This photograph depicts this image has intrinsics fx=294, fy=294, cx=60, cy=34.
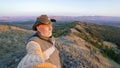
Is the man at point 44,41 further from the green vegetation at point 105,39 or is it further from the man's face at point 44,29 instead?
the green vegetation at point 105,39

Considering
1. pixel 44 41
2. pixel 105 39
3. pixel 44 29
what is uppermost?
pixel 44 29

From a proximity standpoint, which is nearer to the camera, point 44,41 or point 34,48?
point 34,48

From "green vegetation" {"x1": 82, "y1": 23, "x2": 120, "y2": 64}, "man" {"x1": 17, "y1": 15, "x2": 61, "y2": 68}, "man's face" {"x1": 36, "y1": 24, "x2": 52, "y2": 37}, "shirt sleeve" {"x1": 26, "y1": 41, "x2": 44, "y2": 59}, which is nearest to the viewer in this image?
"shirt sleeve" {"x1": 26, "y1": 41, "x2": 44, "y2": 59}

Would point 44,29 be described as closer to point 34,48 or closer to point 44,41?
point 44,41

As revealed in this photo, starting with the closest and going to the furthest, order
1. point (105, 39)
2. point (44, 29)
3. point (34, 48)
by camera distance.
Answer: point (34, 48) < point (44, 29) < point (105, 39)

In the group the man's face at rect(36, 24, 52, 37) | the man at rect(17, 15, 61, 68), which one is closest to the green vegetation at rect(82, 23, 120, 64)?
the man at rect(17, 15, 61, 68)

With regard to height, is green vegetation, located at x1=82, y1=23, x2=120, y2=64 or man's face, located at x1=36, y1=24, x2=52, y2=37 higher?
man's face, located at x1=36, y1=24, x2=52, y2=37

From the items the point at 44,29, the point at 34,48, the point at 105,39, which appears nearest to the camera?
→ the point at 34,48

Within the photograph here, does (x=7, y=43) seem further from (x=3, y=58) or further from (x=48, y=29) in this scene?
(x=48, y=29)

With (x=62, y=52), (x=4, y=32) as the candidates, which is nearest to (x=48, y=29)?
(x=62, y=52)

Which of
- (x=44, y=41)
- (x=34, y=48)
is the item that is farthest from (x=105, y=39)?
(x=34, y=48)

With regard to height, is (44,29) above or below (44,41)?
above

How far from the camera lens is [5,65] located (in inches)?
456

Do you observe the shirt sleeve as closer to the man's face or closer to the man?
the man
